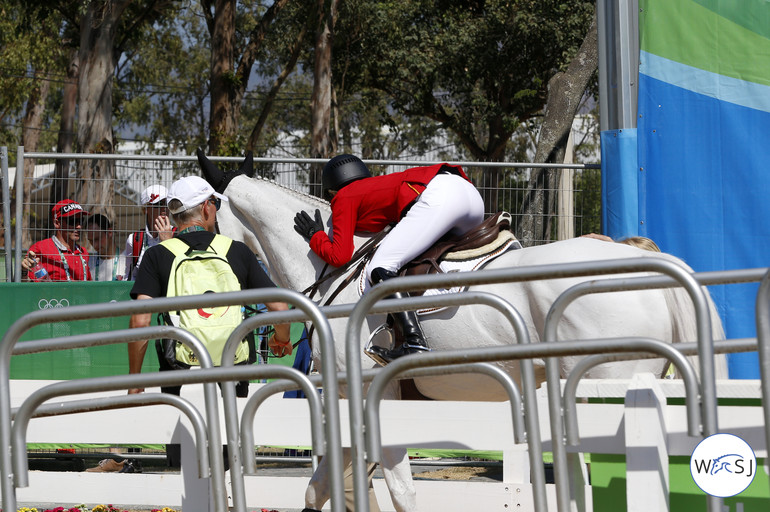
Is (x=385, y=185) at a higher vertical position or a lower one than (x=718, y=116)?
lower

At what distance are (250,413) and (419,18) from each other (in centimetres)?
3131

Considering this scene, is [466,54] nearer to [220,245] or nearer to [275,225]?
[275,225]

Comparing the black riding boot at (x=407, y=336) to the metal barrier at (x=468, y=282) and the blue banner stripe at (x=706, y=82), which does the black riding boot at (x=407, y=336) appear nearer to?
the metal barrier at (x=468, y=282)

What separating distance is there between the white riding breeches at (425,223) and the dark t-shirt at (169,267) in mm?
682

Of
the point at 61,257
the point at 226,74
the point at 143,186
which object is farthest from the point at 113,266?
the point at 226,74

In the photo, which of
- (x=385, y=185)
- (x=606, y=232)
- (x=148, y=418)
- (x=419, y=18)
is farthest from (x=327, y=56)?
(x=148, y=418)

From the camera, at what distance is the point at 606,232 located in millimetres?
8008

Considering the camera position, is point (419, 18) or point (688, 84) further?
point (419, 18)

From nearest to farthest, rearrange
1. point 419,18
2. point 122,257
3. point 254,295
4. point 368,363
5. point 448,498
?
1. point 254,295
2. point 448,498
3. point 368,363
4. point 122,257
5. point 419,18

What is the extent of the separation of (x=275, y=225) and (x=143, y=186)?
3909 mm

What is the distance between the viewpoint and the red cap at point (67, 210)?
30.5 ft

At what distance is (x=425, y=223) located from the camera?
5.54 meters

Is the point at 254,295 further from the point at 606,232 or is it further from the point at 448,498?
the point at 606,232

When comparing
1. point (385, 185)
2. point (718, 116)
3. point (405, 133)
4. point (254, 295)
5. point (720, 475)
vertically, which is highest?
point (405, 133)
